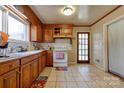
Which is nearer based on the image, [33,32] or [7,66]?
[7,66]

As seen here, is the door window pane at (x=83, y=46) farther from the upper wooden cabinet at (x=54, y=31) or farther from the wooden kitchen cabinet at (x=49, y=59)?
the wooden kitchen cabinet at (x=49, y=59)

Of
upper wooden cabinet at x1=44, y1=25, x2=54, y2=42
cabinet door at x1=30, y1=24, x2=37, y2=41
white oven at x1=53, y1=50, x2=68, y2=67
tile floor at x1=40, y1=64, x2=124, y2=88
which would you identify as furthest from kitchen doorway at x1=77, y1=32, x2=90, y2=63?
tile floor at x1=40, y1=64, x2=124, y2=88

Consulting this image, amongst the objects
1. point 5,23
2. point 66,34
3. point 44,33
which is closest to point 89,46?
point 66,34

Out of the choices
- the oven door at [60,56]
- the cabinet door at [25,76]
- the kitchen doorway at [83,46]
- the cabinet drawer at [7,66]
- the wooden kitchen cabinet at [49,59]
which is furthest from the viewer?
the kitchen doorway at [83,46]

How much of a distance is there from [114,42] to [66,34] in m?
3.08

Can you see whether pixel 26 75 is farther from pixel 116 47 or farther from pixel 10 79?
pixel 116 47

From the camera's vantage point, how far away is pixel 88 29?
800 centimetres

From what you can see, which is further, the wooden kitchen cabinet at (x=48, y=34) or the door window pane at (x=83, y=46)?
the door window pane at (x=83, y=46)

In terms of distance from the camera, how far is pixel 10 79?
204 centimetres

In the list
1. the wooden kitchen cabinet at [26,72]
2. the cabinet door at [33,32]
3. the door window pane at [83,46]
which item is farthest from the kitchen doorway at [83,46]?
the wooden kitchen cabinet at [26,72]

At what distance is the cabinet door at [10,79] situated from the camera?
1804 millimetres

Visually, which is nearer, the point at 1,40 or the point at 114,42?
the point at 1,40

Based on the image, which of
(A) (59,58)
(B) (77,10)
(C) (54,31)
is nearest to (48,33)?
(C) (54,31)
